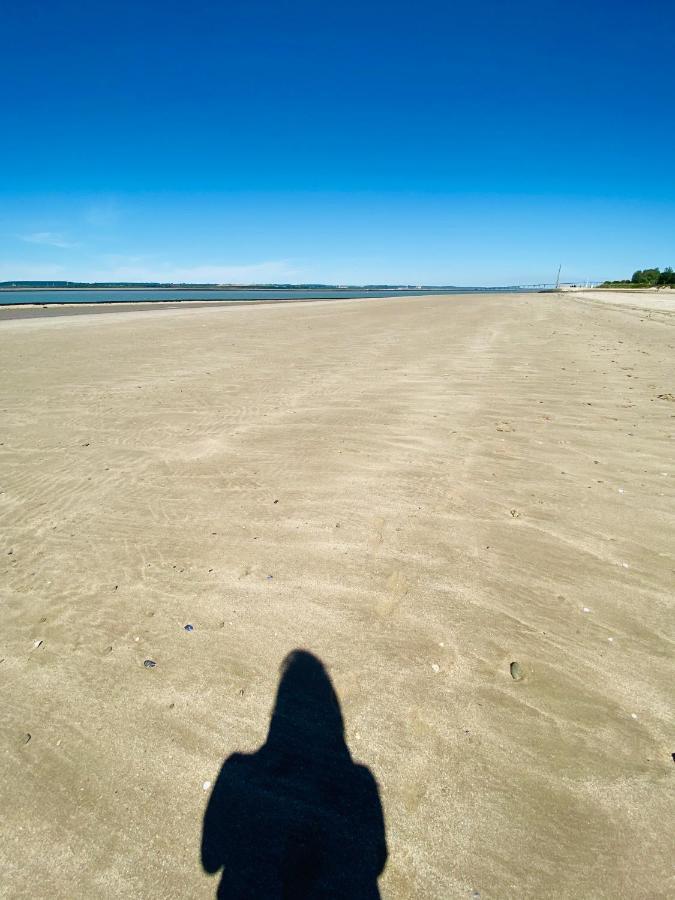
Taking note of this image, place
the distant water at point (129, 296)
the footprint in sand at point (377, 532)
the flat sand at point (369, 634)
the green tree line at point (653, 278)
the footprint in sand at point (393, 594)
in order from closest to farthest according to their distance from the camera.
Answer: the flat sand at point (369, 634)
the footprint in sand at point (393, 594)
the footprint in sand at point (377, 532)
the distant water at point (129, 296)
the green tree line at point (653, 278)

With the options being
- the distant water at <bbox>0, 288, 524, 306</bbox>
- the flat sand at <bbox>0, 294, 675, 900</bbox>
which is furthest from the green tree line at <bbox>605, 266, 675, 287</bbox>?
the flat sand at <bbox>0, 294, 675, 900</bbox>

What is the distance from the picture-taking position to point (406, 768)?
1979mm

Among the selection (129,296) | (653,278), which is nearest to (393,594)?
(129,296)

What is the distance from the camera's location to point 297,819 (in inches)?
70.8

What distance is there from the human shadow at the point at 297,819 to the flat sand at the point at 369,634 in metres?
0.07

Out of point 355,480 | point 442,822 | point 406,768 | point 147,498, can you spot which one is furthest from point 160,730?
point 355,480

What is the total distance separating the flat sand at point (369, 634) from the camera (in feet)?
5.73

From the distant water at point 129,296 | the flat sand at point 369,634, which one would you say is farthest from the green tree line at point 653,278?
the flat sand at point 369,634

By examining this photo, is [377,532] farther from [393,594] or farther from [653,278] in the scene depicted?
[653,278]

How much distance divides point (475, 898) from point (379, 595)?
1.57 meters

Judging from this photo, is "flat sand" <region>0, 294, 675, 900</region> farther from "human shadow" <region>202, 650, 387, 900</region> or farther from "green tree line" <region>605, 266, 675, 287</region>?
"green tree line" <region>605, 266, 675, 287</region>

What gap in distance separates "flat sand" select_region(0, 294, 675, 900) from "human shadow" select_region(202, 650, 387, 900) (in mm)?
72

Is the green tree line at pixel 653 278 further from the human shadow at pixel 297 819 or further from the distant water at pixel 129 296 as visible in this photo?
the human shadow at pixel 297 819

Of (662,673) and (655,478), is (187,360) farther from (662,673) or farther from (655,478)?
(662,673)
